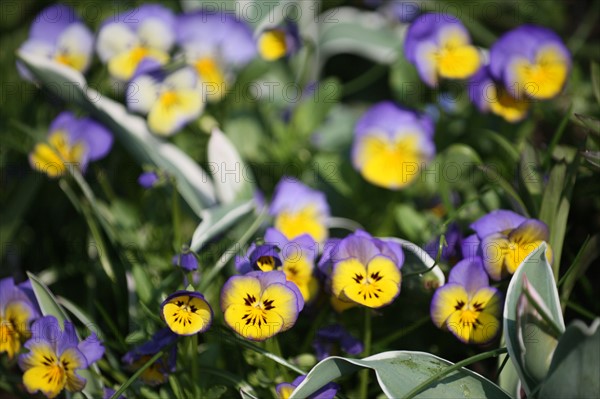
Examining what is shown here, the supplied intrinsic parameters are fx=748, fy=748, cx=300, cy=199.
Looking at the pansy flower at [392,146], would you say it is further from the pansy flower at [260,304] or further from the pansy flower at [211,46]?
the pansy flower at [260,304]

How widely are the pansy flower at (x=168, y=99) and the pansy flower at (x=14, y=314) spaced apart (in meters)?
0.38

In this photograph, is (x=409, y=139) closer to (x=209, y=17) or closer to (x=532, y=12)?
(x=209, y=17)

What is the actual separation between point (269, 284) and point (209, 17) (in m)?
0.68

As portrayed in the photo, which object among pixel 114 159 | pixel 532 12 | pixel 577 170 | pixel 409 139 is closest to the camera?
pixel 577 170

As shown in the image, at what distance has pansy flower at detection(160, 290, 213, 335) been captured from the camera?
2.83 feet

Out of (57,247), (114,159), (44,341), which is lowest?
(57,247)

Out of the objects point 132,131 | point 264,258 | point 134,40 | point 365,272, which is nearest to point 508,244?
point 365,272

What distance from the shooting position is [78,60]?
→ 1.38 meters

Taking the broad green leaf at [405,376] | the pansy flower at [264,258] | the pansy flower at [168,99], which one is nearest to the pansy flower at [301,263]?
the pansy flower at [264,258]

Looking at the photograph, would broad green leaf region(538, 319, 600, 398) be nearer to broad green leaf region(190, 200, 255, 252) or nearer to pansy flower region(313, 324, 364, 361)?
pansy flower region(313, 324, 364, 361)

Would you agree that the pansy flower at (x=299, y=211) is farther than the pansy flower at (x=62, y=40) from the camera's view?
No

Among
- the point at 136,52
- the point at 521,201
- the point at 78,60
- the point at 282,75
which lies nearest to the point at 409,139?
the point at 521,201

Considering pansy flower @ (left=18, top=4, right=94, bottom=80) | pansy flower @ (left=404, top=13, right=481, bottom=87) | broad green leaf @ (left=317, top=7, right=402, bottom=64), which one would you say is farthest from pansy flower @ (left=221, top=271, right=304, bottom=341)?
broad green leaf @ (left=317, top=7, right=402, bottom=64)

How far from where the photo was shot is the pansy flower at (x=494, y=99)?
126cm
